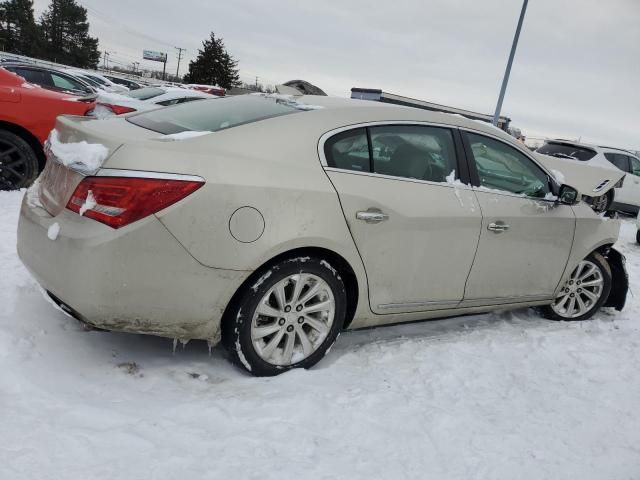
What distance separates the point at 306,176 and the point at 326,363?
1153mm

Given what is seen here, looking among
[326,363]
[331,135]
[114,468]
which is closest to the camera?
[114,468]

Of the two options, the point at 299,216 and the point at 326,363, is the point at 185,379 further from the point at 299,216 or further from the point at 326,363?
the point at 299,216

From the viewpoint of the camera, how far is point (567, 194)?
13.6ft

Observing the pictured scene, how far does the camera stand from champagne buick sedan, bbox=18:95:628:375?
250 centimetres

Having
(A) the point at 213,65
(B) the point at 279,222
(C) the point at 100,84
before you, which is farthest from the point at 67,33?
(B) the point at 279,222

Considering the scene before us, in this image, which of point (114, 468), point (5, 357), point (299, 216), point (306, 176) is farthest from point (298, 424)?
point (5, 357)

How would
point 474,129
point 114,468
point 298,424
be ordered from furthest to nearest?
point 474,129
point 298,424
point 114,468

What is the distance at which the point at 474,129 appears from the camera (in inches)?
148

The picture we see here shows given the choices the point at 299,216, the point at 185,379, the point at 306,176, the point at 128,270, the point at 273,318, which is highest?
the point at 306,176

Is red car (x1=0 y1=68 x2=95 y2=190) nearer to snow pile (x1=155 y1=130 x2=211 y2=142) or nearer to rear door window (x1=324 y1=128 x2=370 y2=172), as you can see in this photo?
snow pile (x1=155 y1=130 x2=211 y2=142)

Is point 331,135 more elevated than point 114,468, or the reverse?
point 331,135

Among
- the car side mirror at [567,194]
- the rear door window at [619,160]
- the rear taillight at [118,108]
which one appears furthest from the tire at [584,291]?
the rear door window at [619,160]

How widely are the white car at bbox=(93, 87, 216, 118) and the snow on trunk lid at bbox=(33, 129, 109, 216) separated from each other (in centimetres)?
240

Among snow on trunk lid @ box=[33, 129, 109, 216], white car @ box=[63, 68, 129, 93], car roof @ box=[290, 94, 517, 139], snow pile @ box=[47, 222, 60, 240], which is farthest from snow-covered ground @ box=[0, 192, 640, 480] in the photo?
white car @ box=[63, 68, 129, 93]
